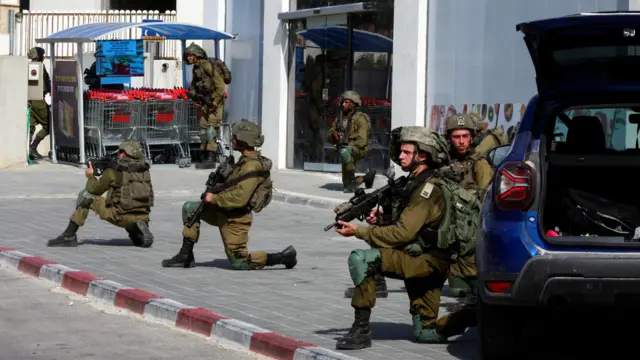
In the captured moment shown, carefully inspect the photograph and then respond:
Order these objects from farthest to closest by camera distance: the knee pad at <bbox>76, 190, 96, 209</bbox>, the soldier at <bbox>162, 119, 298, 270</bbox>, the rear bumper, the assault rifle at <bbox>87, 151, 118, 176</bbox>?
the knee pad at <bbox>76, 190, 96, 209</bbox> → the assault rifle at <bbox>87, 151, 118, 176</bbox> → the soldier at <bbox>162, 119, 298, 270</bbox> → the rear bumper

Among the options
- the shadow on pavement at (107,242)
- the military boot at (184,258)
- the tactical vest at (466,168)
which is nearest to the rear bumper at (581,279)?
the tactical vest at (466,168)

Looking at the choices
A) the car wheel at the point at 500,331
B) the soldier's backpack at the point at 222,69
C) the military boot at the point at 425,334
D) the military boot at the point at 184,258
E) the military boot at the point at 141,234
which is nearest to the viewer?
the car wheel at the point at 500,331

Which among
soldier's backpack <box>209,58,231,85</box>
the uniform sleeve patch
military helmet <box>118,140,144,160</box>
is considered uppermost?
soldier's backpack <box>209,58,231,85</box>

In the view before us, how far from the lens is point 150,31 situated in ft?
86.4

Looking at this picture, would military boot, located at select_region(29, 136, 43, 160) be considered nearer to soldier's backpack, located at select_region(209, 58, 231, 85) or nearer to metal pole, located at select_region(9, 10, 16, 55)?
soldier's backpack, located at select_region(209, 58, 231, 85)

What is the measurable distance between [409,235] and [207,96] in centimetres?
1680

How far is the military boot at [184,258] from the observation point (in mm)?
12914

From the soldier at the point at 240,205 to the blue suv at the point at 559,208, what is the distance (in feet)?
15.4

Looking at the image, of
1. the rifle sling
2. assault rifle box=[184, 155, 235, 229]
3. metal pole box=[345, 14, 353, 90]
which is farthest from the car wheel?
metal pole box=[345, 14, 353, 90]

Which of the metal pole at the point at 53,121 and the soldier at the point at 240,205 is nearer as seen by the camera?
the soldier at the point at 240,205

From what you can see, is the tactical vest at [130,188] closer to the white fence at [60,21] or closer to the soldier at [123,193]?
the soldier at [123,193]

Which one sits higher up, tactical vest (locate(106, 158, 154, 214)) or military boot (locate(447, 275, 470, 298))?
tactical vest (locate(106, 158, 154, 214))

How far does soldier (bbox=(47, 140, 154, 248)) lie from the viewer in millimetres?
14188

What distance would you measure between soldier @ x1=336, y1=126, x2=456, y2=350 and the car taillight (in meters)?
0.84
